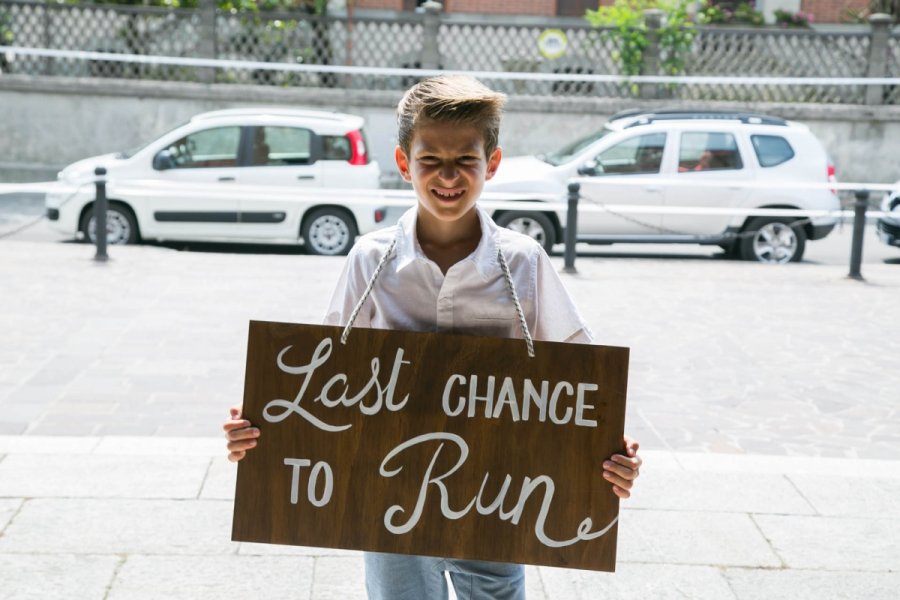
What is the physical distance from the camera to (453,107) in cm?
237

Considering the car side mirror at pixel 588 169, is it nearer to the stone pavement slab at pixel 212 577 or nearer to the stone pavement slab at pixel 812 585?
the stone pavement slab at pixel 812 585

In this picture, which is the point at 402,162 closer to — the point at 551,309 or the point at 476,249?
the point at 476,249

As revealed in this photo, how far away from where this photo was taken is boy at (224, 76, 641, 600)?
241 centimetres

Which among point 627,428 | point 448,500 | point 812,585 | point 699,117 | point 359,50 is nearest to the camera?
point 448,500

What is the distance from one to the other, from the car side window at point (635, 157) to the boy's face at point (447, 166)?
1072 centimetres

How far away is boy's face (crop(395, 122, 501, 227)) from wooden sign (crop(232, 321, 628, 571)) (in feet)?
0.97

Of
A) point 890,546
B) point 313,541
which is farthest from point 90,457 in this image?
point 890,546

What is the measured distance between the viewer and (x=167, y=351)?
24.5 feet

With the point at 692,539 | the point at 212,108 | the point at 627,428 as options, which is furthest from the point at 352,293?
the point at 212,108

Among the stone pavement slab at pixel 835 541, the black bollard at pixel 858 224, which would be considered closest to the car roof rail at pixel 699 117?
the black bollard at pixel 858 224

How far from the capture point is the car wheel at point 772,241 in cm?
1302

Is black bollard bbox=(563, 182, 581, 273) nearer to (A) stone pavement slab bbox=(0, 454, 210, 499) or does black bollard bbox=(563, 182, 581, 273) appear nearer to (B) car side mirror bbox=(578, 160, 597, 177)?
(B) car side mirror bbox=(578, 160, 597, 177)

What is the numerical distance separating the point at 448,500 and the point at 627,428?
366cm

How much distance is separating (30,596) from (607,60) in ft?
64.6
